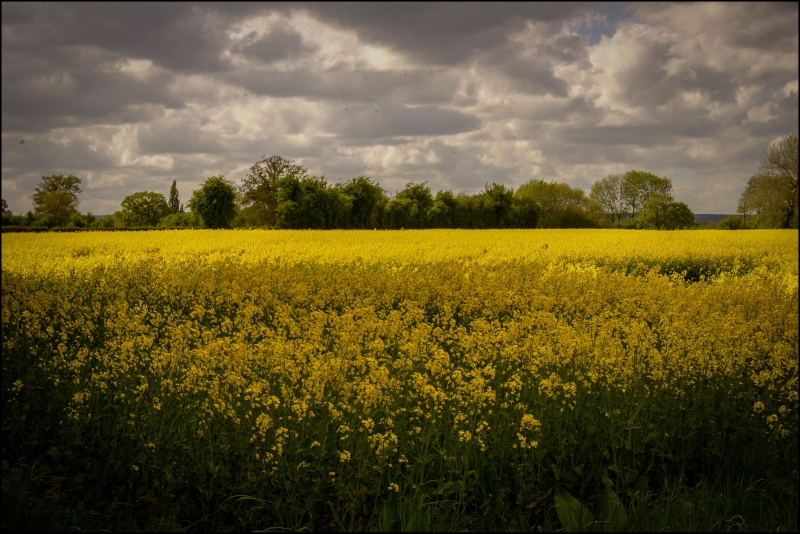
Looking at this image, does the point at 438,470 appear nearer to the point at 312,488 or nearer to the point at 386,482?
the point at 386,482

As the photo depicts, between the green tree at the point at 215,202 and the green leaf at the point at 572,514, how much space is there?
39.6m

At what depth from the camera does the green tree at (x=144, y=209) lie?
7062 centimetres

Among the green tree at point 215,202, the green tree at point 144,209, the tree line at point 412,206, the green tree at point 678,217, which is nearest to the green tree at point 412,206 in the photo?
the tree line at point 412,206

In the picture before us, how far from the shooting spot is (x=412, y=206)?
56031mm

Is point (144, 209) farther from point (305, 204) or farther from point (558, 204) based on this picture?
point (558, 204)

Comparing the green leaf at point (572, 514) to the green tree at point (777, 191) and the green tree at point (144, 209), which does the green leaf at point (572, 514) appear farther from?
the green tree at point (144, 209)

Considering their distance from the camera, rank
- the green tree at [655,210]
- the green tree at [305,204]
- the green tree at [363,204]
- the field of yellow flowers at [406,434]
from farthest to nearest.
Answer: the green tree at [655,210], the green tree at [363,204], the green tree at [305,204], the field of yellow flowers at [406,434]

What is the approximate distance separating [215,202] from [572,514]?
3989 centimetres

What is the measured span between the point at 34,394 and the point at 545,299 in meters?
7.37

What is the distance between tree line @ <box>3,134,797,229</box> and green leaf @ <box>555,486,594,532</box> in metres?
27.0

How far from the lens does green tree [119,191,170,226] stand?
232 ft

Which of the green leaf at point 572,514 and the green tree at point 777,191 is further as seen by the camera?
the green tree at point 777,191

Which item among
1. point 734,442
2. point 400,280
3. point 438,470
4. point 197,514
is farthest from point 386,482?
point 400,280

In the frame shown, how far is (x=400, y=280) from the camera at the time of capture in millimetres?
11852
